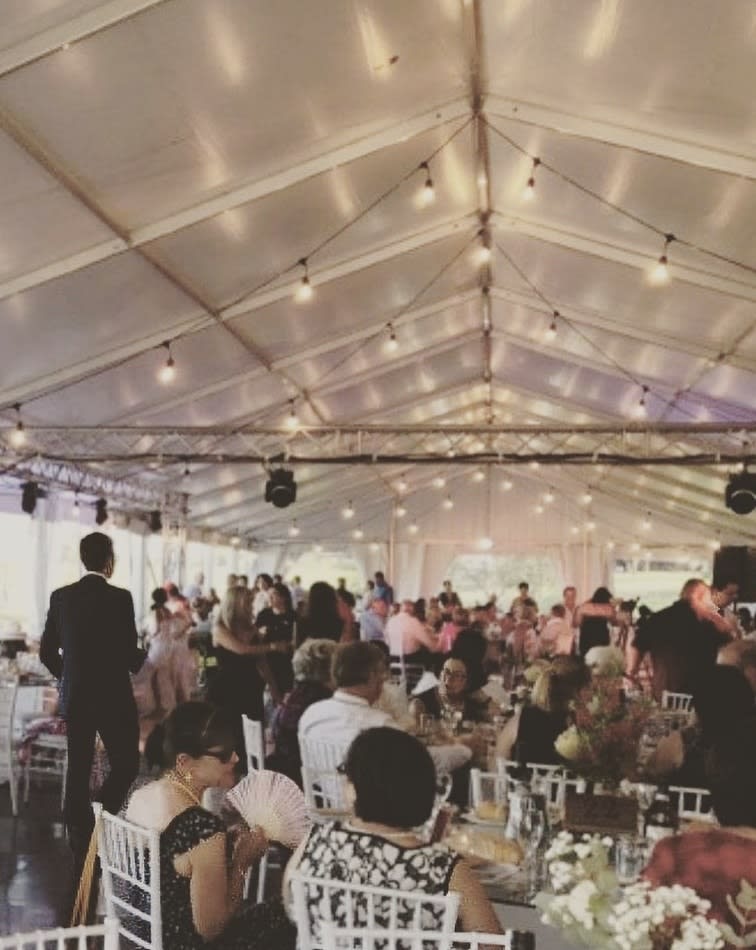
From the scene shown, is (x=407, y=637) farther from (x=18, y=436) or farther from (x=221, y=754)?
(x=221, y=754)

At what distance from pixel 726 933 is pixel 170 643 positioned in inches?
290

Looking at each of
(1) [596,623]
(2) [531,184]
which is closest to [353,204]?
(2) [531,184]

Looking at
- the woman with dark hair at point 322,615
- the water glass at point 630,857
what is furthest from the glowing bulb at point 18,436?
the water glass at point 630,857

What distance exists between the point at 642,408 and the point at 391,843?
12006 mm

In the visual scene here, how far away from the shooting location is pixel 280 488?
13188mm

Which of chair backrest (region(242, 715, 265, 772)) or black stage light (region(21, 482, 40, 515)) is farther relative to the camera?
black stage light (region(21, 482, 40, 515))

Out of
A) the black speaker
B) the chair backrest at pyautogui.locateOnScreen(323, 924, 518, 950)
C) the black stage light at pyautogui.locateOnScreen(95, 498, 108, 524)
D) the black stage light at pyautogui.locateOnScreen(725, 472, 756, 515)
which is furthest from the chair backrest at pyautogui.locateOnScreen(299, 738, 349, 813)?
the black speaker

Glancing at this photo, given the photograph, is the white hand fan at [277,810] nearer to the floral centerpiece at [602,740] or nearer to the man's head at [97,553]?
the floral centerpiece at [602,740]

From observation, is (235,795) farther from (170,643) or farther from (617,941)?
(170,643)

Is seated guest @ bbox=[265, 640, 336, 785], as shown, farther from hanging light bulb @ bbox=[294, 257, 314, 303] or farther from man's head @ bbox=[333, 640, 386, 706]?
hanging light bulb @ bbox=[294, 257, 314, 303]

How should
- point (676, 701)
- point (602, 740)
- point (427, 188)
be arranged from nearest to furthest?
point (602, 740) < point (427, 188) < point (676, 701)

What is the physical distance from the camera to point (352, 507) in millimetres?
23531

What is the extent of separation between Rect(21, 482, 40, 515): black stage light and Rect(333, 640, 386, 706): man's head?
8.96 metres

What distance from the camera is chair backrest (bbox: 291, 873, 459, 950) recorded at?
7.90 ft
